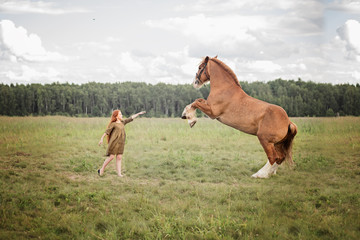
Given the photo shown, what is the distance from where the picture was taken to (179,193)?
6.81 m

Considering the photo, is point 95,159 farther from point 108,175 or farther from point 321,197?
point 321,197

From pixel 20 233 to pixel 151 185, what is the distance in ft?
11.0

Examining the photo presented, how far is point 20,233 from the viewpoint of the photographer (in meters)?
4.79

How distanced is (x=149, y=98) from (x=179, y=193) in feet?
124

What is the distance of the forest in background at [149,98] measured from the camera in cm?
1997

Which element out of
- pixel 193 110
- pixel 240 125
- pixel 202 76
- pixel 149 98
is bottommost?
pixel 240 125

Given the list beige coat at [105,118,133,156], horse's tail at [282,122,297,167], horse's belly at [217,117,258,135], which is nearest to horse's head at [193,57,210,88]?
horse's belly at [217,117,258,135]

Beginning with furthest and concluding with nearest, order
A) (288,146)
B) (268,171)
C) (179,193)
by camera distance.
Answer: (268,171), (288,146), (179,193)

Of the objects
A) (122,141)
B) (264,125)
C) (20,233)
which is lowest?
(20,233)

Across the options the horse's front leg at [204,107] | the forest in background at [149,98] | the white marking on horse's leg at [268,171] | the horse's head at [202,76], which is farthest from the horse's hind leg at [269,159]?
the forest in background at [149,98]

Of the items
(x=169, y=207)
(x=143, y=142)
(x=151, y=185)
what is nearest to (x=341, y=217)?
(x=169, y=207)

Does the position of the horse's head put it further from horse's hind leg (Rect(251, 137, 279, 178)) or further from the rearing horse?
horse's hind leg (Rect(251, 137, 279, 178))

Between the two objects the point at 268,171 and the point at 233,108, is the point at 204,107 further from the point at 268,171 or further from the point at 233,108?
the point at 268,171

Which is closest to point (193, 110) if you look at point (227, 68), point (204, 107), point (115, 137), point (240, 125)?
point (204, 107)
